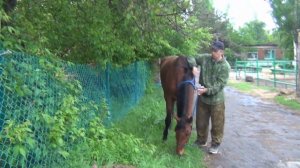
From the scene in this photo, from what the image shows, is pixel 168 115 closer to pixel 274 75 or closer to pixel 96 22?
pixel 96 22

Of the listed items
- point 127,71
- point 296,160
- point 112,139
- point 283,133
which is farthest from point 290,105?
point 112,139

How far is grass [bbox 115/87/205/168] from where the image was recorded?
20.6 ft

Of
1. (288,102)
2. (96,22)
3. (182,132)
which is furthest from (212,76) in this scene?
(288,102)

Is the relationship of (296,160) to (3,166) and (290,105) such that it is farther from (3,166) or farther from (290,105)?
(290,105)

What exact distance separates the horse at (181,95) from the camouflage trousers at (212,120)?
51 centimetres

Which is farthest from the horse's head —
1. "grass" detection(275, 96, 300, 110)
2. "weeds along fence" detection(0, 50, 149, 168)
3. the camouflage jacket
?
"grass" detection(275, 96, 300, 110)

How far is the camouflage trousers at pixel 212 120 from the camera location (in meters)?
7.37

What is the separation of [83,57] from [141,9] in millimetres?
1779

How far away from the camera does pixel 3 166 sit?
3.68m

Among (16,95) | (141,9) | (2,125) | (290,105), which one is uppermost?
(141,9)

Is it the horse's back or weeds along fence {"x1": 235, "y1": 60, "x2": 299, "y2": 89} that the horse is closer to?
the horse's back

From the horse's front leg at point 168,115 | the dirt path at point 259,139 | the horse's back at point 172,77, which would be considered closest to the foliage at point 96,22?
the horse's back at point 172,77

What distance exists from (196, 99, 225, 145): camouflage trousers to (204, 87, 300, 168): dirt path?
0.34 metres

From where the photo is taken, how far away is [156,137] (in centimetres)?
783
